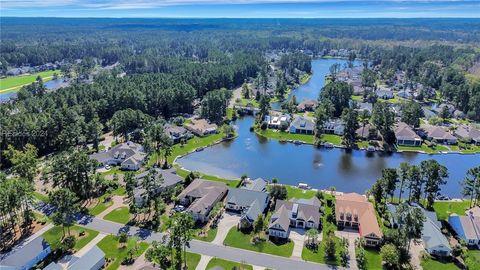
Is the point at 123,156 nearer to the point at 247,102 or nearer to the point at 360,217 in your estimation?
the point at 360,217

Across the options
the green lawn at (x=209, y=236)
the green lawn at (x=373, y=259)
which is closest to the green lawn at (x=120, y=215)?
the green lawn at (x=209, y=236)

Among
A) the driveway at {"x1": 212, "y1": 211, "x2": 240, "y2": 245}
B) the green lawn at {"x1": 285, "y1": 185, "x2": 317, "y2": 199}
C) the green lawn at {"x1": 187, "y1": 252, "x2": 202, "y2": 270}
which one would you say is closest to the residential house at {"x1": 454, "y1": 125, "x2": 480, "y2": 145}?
the green lawn at {"x1": 285, "y1": 185, "x2": 317, "y2": 199}

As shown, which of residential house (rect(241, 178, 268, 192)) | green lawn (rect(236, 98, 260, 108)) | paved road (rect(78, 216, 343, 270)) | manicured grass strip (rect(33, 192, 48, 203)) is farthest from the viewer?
green lawn (rect(236, 98, 260, 108))

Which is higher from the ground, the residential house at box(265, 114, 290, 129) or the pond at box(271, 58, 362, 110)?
the residential house at box(265, 114, 290, 129)

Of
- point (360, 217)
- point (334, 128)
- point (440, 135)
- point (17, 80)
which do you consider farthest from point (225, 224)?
point (17, 80)

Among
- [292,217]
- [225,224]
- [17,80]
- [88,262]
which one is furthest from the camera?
[17,80]

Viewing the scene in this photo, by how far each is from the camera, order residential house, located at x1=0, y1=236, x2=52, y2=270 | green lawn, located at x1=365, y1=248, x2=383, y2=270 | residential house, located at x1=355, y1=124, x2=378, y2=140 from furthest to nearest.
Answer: residential house, located at x1=355, y1=124, x2=378, y2=140
green lawn, located at x1=365, y1=248, x2=383, y2=270
residential house, located at x1=0, y1=236, x2=52, y2=270

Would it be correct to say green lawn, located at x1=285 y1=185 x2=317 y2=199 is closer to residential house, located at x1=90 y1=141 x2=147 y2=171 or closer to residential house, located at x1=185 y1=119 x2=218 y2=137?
residential house, located at x1=90 y1=141 x2=147 y2=171
